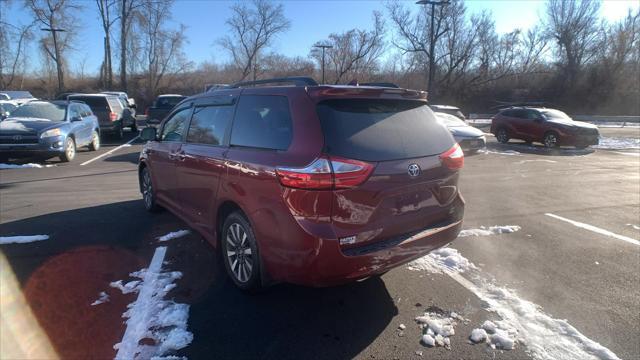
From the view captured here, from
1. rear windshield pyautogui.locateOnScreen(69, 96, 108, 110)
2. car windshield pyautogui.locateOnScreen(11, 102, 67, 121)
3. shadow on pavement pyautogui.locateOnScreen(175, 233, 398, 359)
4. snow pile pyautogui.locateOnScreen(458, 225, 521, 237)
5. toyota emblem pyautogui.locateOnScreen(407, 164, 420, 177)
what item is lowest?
shadow on pavement pyautogui.locateOnScreen(175, 233, 398, 359)

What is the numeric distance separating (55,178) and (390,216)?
9153mm

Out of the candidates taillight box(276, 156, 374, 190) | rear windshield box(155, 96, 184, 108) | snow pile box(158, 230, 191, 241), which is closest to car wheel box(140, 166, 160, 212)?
snow pile box(158, 230, 191, 241)

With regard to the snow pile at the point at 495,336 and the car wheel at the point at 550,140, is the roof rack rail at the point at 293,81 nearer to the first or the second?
the snow pile at the point at 495,336

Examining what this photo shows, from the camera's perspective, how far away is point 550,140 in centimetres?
1650

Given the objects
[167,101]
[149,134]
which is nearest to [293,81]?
[149,134]

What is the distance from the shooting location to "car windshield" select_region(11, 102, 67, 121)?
12.1 m

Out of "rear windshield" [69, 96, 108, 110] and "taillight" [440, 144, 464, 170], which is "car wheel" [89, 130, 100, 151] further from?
"taillight" [440, 144, 464, 170]

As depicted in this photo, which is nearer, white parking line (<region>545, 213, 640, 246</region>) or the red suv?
the red suv

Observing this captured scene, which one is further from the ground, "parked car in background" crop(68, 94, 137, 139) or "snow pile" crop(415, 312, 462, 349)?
"parked car in background" crop(68, 94, 137, 139)

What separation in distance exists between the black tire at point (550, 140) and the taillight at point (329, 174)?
16.1m

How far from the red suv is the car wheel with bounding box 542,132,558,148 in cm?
1483

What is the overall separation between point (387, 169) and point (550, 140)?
631 inches

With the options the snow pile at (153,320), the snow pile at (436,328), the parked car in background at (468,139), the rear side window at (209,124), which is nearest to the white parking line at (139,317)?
the snow pile at (153,320)

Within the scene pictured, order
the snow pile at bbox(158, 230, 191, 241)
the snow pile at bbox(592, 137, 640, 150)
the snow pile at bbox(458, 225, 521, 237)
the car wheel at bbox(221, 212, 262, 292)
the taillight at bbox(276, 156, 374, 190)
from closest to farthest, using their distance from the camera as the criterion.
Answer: the taillight at bbox(276, 156, 374, 190), the car wheel at bbox(221, 212, 262, 292), the snow pile at bbox(158, 230, 191, 241), the snow pile at bbox(458, 225, 521, 237), the snow pile at bbox(592, 137, 640, 150)
